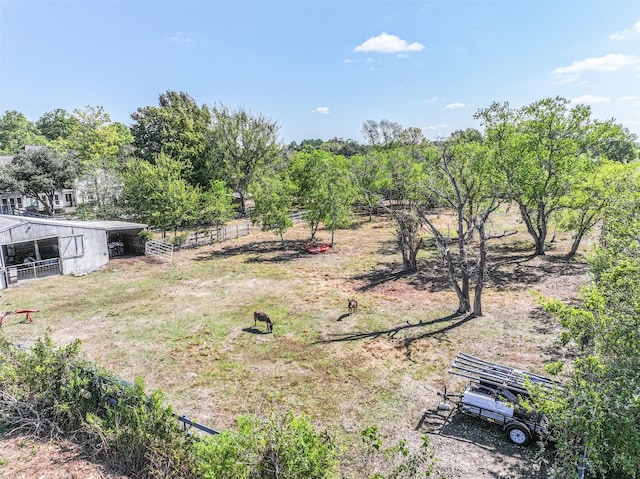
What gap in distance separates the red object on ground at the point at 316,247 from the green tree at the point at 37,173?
28.0 metres

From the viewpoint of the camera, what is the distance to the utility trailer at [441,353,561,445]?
8273mm

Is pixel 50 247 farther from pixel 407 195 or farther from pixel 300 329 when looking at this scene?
pixel 407 195

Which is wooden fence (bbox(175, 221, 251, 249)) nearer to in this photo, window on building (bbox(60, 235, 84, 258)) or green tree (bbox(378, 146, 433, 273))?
window on building (bbox(60, 235, 84, 258))

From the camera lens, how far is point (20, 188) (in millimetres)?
35625

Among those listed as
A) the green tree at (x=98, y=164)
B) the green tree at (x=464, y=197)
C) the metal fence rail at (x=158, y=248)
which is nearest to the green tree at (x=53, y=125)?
the green tree at (x=98, y=164)

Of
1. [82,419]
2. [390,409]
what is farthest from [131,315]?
[390,409]

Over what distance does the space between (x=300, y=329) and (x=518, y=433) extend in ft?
27.4

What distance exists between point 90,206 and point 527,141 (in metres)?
36.7

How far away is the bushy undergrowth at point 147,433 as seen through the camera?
5.29m

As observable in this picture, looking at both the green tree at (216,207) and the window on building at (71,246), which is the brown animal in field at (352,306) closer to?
the window on building at (71,246)

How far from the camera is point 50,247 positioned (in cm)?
2684

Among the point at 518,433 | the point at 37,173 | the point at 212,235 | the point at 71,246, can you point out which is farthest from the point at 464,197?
the point at 37,173

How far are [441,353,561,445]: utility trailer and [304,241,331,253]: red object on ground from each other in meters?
18.5

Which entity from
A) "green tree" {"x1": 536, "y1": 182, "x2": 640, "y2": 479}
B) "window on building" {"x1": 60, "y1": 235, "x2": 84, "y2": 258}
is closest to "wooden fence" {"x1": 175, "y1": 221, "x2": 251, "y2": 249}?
"window on building" {"x1": 60, "y1": 235, "x2": 84, "y2": 258}
